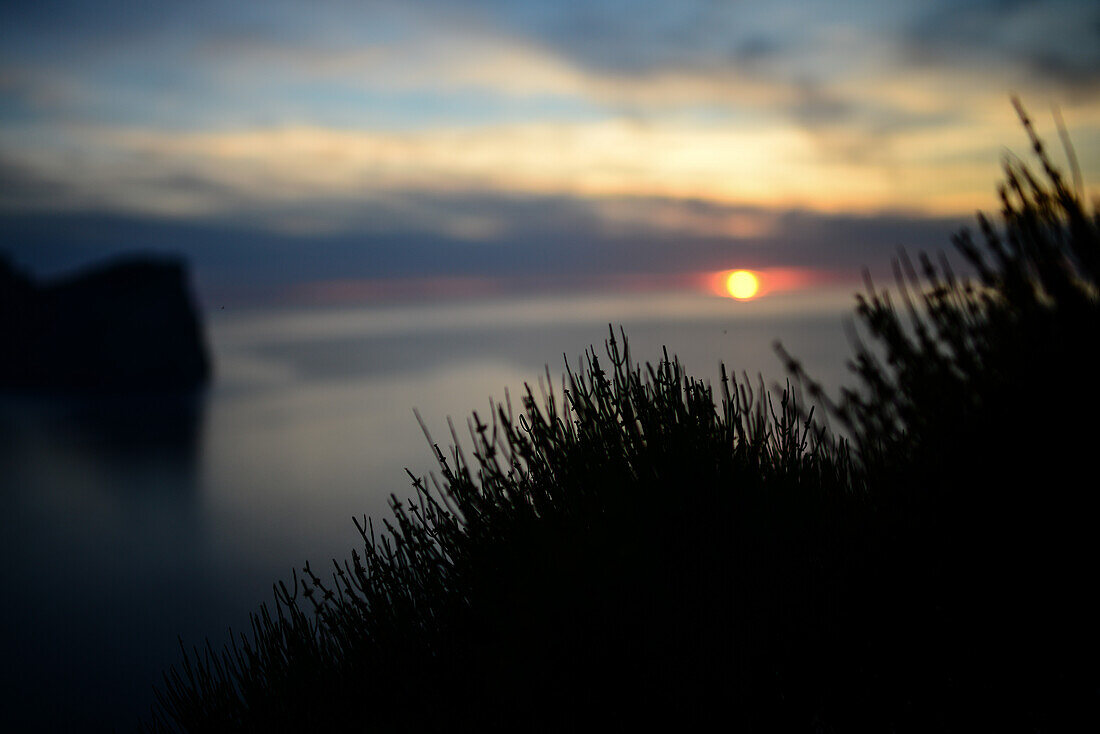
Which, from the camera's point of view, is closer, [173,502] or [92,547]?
[92,547]

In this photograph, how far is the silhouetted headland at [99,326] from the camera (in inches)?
3821

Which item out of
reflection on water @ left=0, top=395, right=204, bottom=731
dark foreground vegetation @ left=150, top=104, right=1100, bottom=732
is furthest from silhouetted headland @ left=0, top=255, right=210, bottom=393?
dark foreground vegetation @ left=150, top=104, right=1100, bottom=732

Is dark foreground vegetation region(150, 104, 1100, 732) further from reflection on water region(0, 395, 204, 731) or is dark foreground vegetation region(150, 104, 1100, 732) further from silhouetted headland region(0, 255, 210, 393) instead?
silhouetted headland region(0, 255, 210, 393)

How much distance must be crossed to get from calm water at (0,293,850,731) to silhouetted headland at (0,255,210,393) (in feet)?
33.9

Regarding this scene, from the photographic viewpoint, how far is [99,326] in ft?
320

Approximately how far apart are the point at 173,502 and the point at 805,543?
326 ft

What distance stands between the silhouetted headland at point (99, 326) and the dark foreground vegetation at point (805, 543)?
109m

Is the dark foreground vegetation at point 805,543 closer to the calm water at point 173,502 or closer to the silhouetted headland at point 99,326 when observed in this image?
the calm water at point 173,502

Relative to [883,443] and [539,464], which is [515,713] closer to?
[539,464]

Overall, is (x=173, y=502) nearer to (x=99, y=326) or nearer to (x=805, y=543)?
(x=99, y=326)

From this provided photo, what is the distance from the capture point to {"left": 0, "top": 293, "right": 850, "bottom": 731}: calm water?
163ft

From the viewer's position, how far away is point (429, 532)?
5227mm

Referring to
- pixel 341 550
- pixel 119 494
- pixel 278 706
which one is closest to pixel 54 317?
pixel 119 494

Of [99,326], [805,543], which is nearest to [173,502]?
[99,326]
